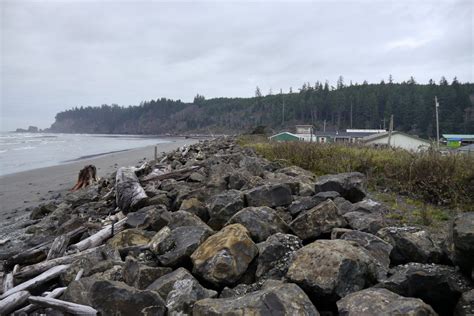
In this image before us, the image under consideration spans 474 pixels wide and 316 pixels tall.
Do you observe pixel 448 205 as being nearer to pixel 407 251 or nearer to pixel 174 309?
pixel 407 251

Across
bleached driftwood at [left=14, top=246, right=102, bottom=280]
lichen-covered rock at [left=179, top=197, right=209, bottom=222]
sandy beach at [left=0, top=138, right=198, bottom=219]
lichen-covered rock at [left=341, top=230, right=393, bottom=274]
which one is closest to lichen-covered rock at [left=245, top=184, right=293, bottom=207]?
lichen-covered rock at [left=179, top=197, right=209, bottom=222]

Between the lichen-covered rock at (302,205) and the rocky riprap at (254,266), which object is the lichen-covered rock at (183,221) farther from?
the lichen-covered rock at (302,205)

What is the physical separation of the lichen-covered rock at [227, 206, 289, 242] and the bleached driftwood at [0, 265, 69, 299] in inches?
82.1

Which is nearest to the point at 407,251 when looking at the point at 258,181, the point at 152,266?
the point at 152,266

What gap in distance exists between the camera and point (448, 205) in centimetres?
675

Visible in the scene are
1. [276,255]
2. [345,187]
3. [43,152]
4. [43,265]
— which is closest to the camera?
[276,255]

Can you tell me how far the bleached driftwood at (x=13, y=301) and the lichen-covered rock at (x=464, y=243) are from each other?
159 inches

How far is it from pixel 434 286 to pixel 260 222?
186 cm

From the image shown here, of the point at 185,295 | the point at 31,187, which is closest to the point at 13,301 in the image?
the point at 185,295

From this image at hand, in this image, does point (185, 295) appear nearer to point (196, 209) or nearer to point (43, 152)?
point (196, 209)

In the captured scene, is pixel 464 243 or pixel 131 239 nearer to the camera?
pixel 464 243

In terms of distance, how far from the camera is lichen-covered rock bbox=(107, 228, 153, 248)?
458 cm

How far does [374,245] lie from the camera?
3527mm

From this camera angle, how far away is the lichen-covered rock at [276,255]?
3.28m
